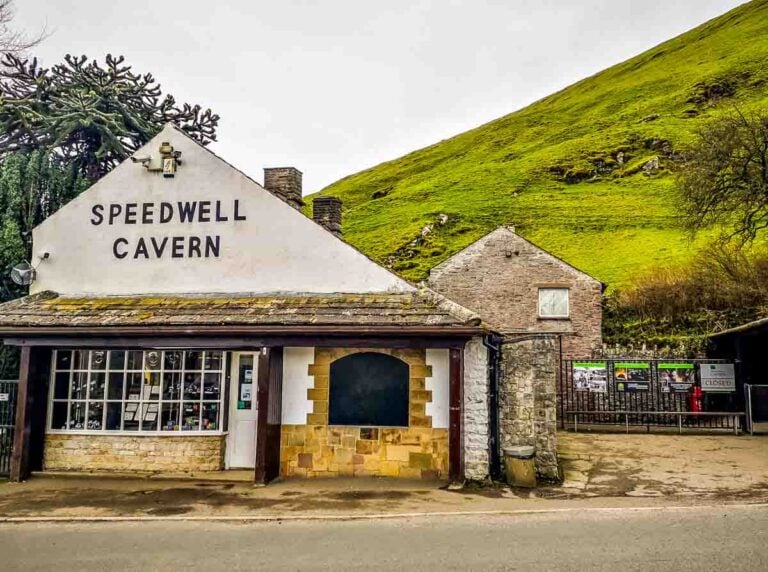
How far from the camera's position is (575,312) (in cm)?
2625

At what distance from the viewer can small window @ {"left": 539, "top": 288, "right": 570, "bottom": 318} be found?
86.2 feet

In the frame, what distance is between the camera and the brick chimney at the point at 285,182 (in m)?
15.9

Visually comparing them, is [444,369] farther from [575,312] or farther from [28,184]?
[575,312]

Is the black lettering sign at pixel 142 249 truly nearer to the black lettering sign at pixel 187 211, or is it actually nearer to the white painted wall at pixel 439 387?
the black lettering sign at pixel 187 211

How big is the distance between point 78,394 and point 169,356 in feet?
6.47

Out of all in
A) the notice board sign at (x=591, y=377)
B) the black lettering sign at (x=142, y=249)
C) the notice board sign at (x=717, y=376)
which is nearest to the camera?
the black lettering sign at (x=142, y=249)

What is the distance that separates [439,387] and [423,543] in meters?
4.32

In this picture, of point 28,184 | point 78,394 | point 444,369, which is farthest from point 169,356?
point 28,184

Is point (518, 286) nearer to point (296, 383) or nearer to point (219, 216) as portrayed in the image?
point (219, 216)

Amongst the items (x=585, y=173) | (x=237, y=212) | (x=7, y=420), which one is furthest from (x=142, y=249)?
(x=585, y=173)

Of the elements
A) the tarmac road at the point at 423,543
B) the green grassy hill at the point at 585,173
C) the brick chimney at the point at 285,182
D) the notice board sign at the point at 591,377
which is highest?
the green grassy hill at the point at 585,173

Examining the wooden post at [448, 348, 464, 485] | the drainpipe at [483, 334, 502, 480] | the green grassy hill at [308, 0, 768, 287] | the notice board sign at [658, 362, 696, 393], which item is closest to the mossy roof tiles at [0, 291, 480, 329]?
the wooden post at [448, 348, 464, 485]

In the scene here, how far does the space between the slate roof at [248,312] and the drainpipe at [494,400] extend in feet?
3.52

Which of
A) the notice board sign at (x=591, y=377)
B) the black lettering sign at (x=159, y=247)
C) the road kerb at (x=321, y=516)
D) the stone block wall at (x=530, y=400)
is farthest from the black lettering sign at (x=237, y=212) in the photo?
the notice board sign at (x=591, y=377)
